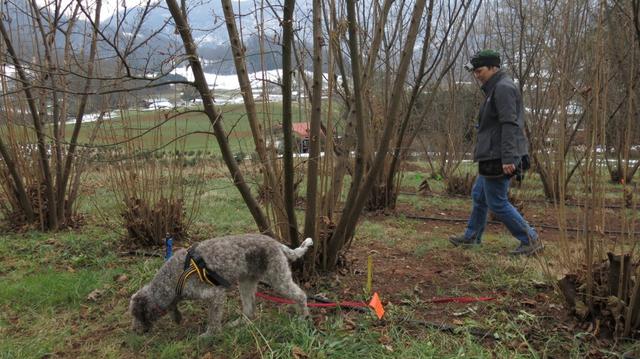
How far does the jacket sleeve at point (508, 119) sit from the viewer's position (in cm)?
455

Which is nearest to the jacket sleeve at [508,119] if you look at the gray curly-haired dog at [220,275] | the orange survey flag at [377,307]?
the orange survey flag at [377,307]

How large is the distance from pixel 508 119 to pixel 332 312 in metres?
2.41

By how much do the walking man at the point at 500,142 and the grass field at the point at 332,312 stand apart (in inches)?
14.6

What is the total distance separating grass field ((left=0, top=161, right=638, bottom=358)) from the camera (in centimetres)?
301

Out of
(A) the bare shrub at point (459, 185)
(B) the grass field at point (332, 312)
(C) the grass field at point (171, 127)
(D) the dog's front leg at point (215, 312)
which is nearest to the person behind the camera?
(B) the grass field at point (332, 312)

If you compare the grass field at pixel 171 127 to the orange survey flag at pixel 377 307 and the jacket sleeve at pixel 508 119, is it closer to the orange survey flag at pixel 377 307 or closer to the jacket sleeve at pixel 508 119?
the orange survey flag at pixel 377 307

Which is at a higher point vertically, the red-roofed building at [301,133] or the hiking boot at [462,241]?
the red-roofed building at [301,133]

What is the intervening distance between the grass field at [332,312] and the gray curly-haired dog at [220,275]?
0.16m

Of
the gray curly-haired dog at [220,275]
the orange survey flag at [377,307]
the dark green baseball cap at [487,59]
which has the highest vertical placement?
the dark green baseball cap at [487,59]

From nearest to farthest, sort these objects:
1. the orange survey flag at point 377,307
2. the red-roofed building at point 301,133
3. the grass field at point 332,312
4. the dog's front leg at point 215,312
→ the grass field at point 332,312 < the dog's front leg at point 215,312 < the orange survey flag at point 377,307 < the red-roofed building at point 301,133

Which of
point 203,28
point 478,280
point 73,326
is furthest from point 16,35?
point 478,280

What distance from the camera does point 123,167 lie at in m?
5.23

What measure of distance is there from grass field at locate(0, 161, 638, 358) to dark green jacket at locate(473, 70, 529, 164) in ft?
3.13

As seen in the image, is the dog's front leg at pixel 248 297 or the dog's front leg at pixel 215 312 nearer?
the dog's front leg at pixel 215 312
